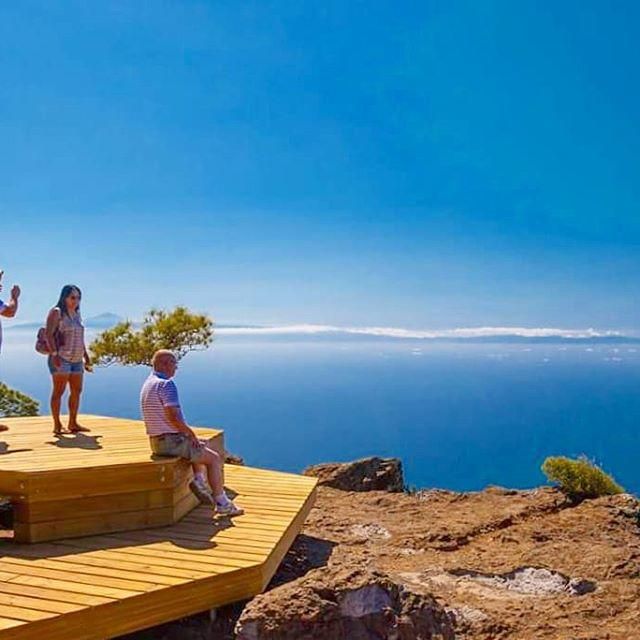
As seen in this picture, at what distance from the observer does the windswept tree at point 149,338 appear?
18922 millimetres

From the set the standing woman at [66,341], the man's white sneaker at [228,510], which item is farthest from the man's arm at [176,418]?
the standing woman at [66,341]

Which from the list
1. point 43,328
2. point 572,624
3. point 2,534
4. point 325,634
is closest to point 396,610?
point 325,634

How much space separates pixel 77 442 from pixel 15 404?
10630 mm

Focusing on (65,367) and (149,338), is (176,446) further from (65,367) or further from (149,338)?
(149,338)

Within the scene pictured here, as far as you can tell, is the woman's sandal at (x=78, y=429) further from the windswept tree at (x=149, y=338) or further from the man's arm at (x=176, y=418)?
the windswept tree at (x=149, y=338)

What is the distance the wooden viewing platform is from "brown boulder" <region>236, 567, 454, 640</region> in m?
0.81

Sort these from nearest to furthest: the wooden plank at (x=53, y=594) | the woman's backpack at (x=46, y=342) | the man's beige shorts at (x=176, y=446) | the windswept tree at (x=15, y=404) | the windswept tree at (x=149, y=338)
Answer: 1. the wooden plank at (x=53, y=594)
2. the man's beige shorts at (x=176, y=446)
3. the woman's backpack at (x=46, y=342)
4. the windswept tree at (x=15, y=404)
5. the windswept tree at (x=149, y=338)

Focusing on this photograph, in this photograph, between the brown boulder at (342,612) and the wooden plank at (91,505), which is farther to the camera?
the wooden plank at (91,505)

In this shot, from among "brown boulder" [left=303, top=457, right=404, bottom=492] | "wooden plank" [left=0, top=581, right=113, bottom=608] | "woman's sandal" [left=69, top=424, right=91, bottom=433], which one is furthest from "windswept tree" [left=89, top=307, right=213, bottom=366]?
"wooden plank" [left=0, top=581, right=113, bottom=608]

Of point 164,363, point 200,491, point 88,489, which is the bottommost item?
point 200,491

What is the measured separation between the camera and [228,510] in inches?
261

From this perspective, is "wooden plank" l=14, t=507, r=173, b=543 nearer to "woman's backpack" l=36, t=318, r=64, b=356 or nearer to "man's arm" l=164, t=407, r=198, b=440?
"man's arm" l=164, t=407, r=198, b=440

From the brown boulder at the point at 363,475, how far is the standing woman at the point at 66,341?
7.01m

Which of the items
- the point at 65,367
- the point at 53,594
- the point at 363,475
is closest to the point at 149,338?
the point at 363,475
